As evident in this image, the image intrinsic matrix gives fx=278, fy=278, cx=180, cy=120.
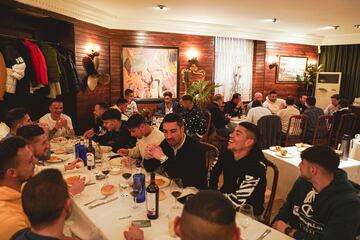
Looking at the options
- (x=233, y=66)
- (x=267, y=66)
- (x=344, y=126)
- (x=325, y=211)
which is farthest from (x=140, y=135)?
(x=267, y=66)

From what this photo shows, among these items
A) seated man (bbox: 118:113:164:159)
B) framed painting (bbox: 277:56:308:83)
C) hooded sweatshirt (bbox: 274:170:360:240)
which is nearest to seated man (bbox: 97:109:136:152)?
seated man (bbox: 118:113:164:159)

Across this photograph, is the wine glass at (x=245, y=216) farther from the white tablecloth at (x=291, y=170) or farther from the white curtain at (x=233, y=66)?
the white curtain at (x=233, y=66)

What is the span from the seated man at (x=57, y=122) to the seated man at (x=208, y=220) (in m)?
3.45

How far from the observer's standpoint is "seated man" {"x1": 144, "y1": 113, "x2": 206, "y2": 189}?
2332 mm

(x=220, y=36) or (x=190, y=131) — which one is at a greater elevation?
(x=220, y=36)

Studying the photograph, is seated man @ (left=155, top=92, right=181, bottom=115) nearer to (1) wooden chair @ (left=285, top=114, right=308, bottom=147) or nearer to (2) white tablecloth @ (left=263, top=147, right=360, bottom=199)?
(1) wooden chair @ (left=285, top=114, right=308, bottom=147)

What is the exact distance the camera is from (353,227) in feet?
5.25

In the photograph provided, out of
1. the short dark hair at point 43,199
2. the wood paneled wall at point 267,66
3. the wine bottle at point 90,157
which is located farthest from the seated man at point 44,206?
the wood paneled wall at point 267,66

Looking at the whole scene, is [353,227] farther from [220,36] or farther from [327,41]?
[327,41]

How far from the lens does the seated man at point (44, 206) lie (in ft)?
3.92

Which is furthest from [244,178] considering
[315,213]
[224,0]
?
[224,0]

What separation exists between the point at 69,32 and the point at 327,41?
7964 millimetres

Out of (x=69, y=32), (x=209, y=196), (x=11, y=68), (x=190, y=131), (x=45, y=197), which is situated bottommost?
(x=190, y=131)

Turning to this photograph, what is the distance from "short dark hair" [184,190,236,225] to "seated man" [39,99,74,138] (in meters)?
3.45
